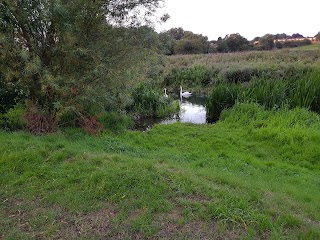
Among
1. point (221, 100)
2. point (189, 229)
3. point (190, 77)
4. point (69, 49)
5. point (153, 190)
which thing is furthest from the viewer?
point (190, 77)

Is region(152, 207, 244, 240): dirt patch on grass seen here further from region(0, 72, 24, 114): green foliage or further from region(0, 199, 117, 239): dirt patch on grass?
region(0, 72, 24, 114): green foliage

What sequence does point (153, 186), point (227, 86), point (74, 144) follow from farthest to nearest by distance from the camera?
1. point (227, 86)
2. point (74, 144)
3. point (153, 186)

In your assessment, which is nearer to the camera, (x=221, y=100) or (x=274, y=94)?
(x=274, y=94)

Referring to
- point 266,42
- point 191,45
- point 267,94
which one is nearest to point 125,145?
point 267,94

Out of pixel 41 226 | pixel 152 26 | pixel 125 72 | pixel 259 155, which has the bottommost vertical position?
pixel 259 155

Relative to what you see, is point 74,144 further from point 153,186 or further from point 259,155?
point 259,155

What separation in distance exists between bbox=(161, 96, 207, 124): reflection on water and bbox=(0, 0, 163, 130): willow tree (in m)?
2.93

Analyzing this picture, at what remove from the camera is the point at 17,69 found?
209 inches

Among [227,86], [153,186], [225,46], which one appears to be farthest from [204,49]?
[153,186]

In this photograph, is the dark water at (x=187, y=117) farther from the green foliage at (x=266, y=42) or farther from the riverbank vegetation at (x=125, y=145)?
the green foliage at (x=266, y=42)

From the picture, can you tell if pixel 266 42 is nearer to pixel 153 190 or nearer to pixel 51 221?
pixel 153 190

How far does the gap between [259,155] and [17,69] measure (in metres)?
4.23

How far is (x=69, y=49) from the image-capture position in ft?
17.7

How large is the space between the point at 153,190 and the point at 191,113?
6.62m
